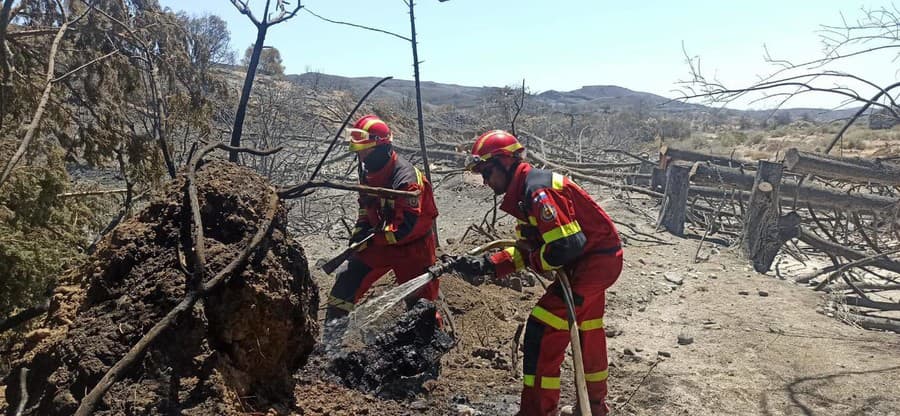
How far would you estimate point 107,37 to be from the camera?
4500 mm

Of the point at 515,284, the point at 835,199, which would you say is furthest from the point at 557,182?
the point at 835,199

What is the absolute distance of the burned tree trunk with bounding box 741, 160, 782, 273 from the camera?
823cm

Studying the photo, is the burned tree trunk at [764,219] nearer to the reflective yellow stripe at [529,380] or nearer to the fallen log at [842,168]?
the fallen log at [842,168]

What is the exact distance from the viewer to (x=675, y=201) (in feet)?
33.8

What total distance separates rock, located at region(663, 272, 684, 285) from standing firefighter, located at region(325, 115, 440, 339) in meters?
4.09

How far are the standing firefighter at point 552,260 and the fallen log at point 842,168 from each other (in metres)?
5.92

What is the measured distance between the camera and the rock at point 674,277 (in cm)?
754

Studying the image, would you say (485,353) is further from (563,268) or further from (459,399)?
(563,268)

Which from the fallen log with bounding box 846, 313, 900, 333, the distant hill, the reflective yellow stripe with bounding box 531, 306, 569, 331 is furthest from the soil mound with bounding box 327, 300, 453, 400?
the distant hill

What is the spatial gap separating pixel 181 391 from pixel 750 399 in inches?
152

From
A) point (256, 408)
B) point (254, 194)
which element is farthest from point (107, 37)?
point (256, 408)

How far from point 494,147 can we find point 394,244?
1426mm

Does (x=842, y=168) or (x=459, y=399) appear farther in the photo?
(x=842, y=168)

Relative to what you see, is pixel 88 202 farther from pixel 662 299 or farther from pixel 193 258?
pixel 662 299
